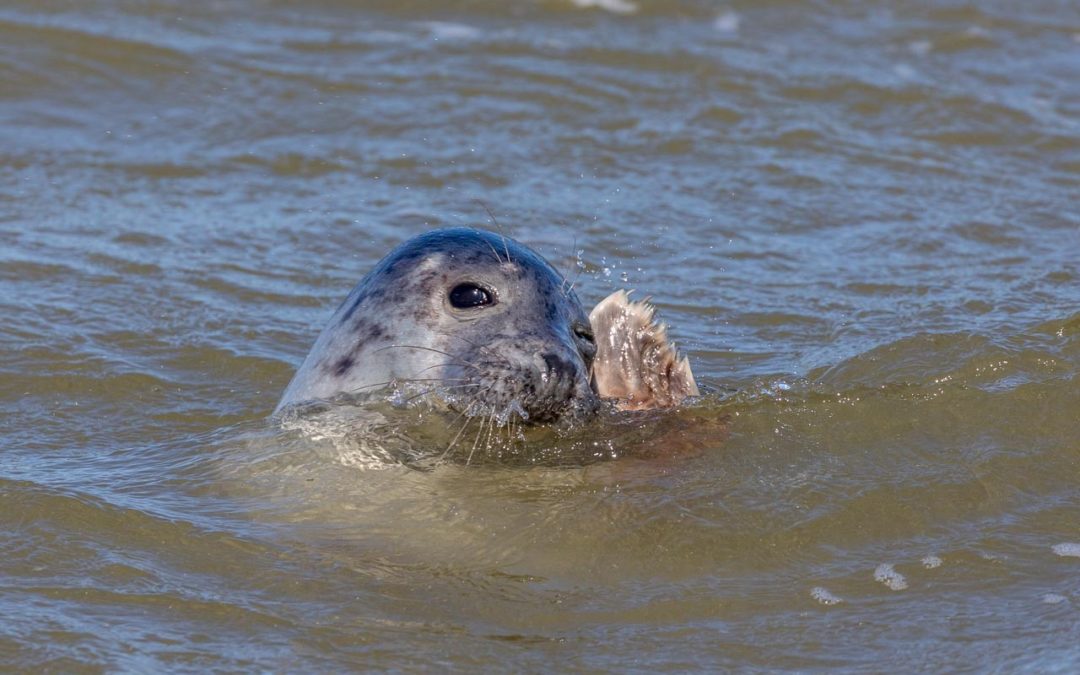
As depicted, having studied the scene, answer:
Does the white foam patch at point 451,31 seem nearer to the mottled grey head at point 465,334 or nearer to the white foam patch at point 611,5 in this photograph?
the white foam patch at point 611,5

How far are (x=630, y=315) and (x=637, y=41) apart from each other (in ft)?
20.9

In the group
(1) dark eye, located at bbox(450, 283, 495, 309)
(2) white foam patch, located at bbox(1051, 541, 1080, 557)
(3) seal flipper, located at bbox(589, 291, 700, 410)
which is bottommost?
(2) white foam patch, located at bbox(1051, 541, 1080, 557)

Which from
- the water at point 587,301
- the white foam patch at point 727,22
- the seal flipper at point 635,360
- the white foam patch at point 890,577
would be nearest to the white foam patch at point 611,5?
the water at point 587,301

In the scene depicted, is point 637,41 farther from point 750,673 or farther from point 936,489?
point 750,673

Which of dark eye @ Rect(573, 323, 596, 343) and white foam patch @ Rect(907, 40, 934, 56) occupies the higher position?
white foam patch @ Rect(907, 40, 934, 56)

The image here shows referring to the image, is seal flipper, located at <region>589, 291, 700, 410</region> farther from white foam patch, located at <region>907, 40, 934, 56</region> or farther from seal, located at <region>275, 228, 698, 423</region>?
white foam patch, located at <region>907, 40, 934, 56</region>

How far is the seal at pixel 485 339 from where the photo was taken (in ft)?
14.6

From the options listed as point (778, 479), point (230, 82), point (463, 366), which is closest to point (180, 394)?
point (463, 366)

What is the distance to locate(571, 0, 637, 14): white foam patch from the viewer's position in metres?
11.8

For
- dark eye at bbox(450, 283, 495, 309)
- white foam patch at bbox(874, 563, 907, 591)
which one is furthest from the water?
dark eye at bbox(450, 283, 495, 309)

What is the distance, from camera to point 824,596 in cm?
402

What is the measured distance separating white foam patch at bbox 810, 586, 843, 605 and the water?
1.4 inches

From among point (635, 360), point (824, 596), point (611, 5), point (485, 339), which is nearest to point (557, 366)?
point (485, 339)

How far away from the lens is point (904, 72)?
417 inches
